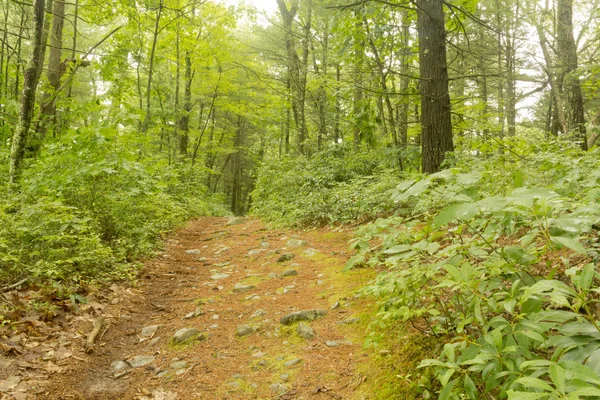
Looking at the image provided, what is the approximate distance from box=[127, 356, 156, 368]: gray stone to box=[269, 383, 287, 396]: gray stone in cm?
132

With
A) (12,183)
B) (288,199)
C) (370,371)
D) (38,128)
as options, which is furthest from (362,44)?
(38,128)

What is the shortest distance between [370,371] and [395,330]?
403mm

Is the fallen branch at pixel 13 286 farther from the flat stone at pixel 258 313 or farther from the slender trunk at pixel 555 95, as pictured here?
the slender trunk at pixel 555 95

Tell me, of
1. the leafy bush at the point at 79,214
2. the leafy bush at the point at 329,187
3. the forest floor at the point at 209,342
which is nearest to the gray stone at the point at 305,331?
the forest floor at the point at 209,342

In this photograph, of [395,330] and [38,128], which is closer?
[395,330]

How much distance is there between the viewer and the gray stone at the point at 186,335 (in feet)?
12.3

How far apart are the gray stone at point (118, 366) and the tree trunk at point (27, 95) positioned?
173 inches

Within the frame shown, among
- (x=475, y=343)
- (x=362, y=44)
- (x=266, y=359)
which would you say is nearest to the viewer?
(x=475, y=343)

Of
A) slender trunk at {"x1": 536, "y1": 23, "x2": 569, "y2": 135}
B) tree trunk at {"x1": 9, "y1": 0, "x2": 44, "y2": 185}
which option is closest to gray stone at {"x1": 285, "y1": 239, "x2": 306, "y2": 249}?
tree trunk at {"x1": 9, "y1": 0, "x2": 44, "y2": 185}

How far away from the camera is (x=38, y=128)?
869 centimetres

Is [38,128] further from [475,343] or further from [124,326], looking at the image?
[475,343]

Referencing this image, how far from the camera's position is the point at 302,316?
12.6 feet

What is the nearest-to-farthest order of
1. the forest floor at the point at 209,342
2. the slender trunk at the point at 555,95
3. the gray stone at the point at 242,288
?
the forest floor at the point at 209,342
the gray stone at the point at 242,288
the slender trunk at the point at 555,95

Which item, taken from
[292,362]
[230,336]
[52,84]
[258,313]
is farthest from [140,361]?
[52,84]
